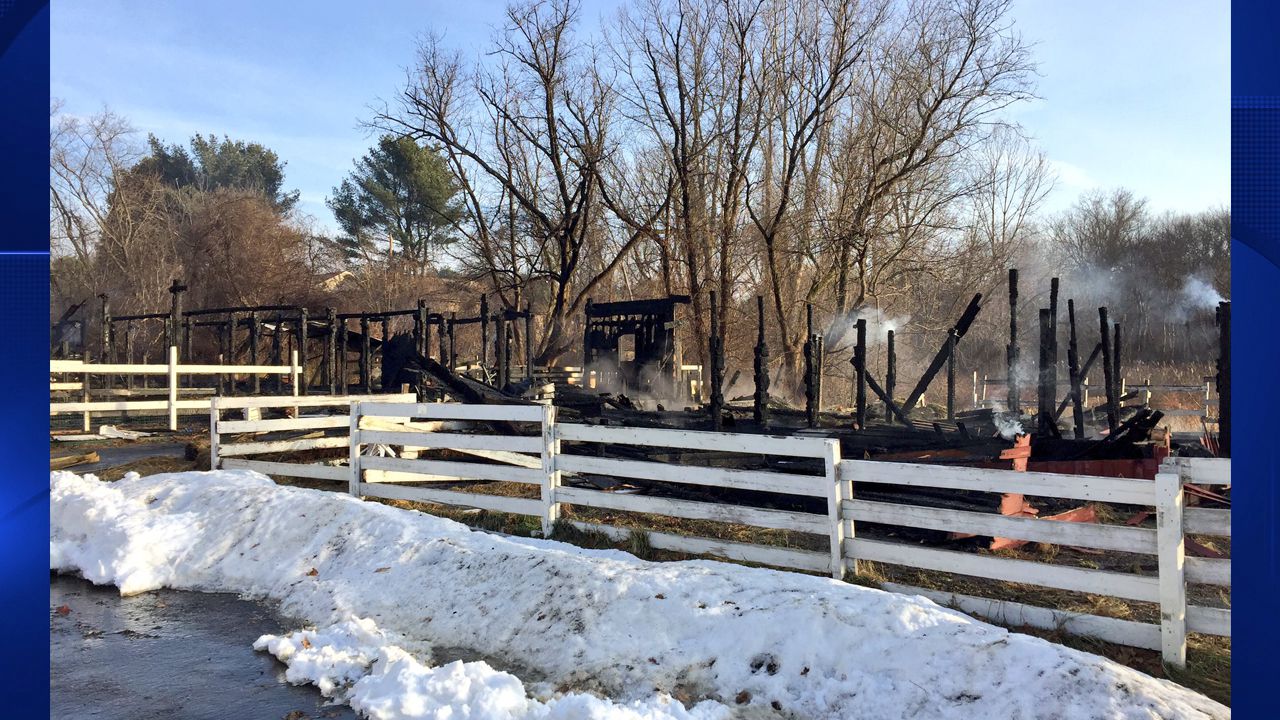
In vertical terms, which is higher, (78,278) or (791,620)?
(78,278)

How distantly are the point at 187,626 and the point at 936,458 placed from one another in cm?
766

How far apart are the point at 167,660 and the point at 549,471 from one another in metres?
3.82

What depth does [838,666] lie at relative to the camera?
4.54 meters

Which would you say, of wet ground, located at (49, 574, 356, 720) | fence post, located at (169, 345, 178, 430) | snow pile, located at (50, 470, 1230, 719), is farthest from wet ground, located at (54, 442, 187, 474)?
wet ground, located at (49, 574, 356, 720)

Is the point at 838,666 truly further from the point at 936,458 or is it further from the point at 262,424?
the point at 262,424

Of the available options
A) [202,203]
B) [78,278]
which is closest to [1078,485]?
[78,278]

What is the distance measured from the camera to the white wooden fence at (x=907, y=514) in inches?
198

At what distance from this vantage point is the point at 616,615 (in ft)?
17.4

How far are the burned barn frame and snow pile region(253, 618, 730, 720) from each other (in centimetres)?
2133

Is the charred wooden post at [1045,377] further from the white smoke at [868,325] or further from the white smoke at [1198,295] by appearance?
the white smoke at [1198,295]

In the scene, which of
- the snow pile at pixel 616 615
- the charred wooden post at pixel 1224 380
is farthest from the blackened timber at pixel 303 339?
the charred wooden post at pixel 1224 380

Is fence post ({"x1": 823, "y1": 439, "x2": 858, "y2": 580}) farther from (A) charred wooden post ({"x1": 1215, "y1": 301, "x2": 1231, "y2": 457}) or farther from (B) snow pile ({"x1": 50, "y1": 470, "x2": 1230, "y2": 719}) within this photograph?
(A) charred wooden post ({"x1": 1215, "y1": 301, "x2": 1231, "y2": 457})

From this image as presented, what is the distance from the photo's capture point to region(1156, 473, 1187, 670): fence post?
4.92 meters

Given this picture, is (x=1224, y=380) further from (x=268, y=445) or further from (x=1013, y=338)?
(x=268, y=445)
